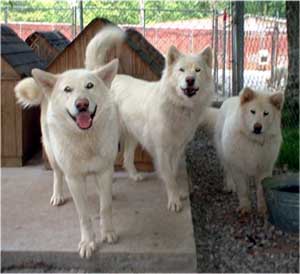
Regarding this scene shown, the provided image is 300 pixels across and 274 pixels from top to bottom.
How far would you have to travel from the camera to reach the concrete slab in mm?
3059

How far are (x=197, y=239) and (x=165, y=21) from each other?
368 inches

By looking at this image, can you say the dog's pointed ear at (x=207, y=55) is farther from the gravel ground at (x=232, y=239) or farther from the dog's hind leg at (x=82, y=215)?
the dog's hind leg at (x=82, y=215)

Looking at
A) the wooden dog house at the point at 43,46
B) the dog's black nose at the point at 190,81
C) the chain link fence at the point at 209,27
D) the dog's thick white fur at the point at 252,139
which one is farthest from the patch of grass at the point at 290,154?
the wooden dog house at the point at 43,46

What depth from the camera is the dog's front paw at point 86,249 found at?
10.0 feet

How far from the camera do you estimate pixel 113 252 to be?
3.07 m

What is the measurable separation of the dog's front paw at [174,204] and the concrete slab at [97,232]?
0.15 feet

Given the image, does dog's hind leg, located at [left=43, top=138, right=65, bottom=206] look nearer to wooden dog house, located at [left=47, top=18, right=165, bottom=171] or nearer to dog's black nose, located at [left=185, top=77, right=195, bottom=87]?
wooden dog house, located at [left=47, top=18, right=165, bottom=171]

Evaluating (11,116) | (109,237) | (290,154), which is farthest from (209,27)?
(109,237)

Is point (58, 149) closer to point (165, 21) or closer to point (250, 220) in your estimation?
point (250, 220)

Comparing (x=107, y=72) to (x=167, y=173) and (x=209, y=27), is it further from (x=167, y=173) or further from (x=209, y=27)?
(x=209, y=27)

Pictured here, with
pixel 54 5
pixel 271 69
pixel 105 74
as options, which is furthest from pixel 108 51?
pixel 54 5

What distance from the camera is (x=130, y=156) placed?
15.1ft

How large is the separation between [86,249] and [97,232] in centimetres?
28

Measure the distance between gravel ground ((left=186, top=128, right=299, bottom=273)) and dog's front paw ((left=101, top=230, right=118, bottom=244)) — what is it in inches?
21.9
